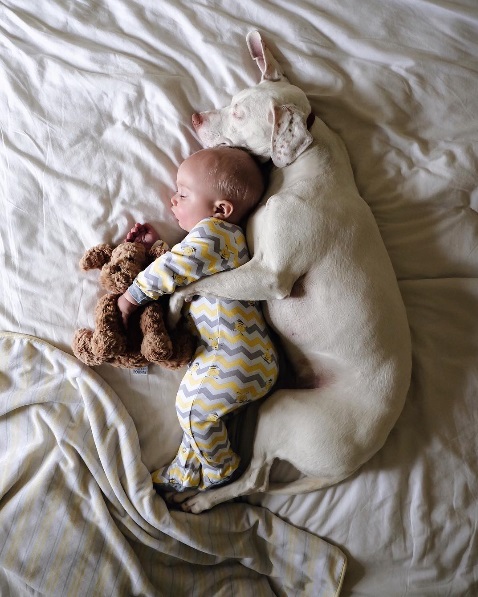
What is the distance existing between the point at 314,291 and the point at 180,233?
38 centimetres

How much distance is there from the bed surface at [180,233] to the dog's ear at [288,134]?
192 mm

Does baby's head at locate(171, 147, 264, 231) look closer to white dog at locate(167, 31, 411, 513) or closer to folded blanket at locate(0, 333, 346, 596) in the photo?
white dog at locate(167, 31, 411, 513)

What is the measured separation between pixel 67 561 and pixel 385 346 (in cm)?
87

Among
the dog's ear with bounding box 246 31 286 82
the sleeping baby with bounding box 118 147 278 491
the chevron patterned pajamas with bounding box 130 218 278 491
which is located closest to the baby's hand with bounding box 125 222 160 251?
the sleeping baby with bounding box 118 147 278 491

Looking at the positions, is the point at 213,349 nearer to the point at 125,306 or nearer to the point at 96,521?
the point at 125,306

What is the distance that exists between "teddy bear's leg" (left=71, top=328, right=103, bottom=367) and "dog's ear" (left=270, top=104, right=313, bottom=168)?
1.99 feet

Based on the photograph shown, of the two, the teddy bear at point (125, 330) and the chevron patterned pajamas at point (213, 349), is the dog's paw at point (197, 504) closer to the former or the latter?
the chevron patterned pajamas at point (213, 349)

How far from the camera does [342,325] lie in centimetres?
124

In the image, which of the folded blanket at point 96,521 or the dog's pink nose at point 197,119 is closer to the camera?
the folded blanket at point 96,521

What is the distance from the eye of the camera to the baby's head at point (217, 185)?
1270mm

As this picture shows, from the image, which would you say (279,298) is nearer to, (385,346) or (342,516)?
(385,346)

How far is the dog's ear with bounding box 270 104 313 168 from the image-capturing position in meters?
1.25

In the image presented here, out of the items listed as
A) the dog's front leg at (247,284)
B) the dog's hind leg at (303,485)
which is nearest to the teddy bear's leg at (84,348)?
the dog's front leg at (247,284)

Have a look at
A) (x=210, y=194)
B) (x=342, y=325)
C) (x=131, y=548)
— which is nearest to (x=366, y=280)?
(x=342, y=325)
